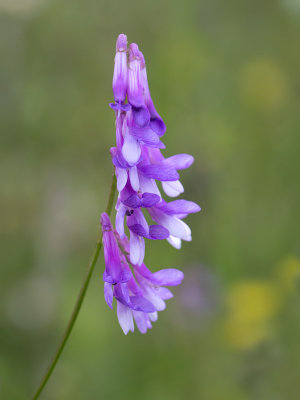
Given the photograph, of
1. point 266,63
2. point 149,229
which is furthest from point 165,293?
point 266,63

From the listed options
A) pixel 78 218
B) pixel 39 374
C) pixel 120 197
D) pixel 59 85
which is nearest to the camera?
pixel 120 197

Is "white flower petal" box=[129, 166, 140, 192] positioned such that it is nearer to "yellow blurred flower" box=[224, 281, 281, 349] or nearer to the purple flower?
the purple flower

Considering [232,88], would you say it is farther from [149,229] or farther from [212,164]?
[149,229]

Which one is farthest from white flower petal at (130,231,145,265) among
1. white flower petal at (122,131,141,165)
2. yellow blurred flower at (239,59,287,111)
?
yellow blurred flower at (239,59,287,111)

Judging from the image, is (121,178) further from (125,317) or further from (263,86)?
(263,86)

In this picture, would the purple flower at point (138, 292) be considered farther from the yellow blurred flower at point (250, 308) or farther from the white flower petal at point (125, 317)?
the yellow blurred flower at point (250, 308)

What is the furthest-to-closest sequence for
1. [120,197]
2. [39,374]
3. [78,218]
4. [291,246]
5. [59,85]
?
[59,85] → [78,218] → [291,246] → [39,374] → [120,197]
